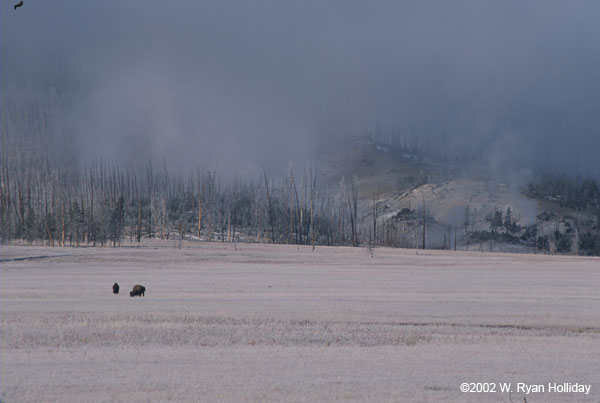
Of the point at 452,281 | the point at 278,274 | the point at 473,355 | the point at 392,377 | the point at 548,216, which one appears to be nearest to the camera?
the point at 392,377

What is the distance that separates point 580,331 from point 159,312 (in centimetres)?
1708

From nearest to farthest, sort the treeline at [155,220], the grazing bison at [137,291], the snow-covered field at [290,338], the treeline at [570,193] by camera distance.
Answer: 1. the snow-covered field at [290,338]
2. the grazing bison at [137,291]
3. the treeline at [155,220]
4. the treeline at [570,193]

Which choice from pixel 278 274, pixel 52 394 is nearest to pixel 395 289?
pixel 278 274

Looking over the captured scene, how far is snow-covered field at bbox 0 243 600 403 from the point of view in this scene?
1474cm

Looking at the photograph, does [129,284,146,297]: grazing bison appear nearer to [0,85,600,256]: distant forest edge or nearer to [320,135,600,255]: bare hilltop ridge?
[0,85,600,256]: distant forest edge

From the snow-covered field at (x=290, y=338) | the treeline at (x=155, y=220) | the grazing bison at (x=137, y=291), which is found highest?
the treeline at (x=155, y=220)

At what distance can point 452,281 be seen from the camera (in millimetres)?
46188

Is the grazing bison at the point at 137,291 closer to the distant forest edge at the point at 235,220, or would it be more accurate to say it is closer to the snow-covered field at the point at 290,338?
the snow-covered field at the point at 290,338

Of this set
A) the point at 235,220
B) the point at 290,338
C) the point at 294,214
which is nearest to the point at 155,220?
the point at 235,220

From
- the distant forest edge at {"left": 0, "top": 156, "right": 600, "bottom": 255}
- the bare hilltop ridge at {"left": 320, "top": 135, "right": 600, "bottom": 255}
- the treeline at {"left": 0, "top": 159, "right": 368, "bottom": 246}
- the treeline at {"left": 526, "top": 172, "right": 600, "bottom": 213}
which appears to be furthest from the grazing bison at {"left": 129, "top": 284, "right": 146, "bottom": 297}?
the treeline at {"left": 526, "top": 172, "right": 600, "bottom": 213}

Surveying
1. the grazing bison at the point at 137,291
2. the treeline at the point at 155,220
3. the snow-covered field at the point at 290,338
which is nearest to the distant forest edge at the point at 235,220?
the treeline at the point at 155,220

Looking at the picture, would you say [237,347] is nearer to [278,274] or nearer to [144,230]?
[278,274]

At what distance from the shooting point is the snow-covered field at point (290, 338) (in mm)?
14742

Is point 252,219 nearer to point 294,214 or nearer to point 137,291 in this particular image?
point 294,214
